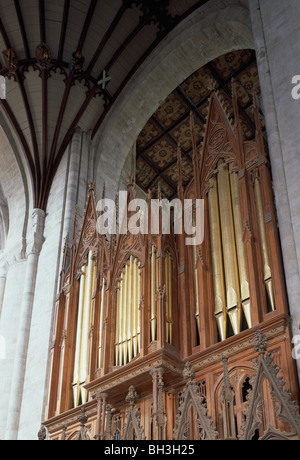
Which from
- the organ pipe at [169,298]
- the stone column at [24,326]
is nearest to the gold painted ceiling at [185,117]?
the stone column at [24,326]

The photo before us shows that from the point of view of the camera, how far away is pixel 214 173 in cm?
1163

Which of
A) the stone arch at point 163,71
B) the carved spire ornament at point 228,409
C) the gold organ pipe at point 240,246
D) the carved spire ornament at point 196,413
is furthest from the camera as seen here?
the stone arch at point 163,71

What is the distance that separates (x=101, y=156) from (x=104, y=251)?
16.2 ft

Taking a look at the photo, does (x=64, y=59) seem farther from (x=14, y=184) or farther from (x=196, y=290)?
(x=196, y=290)

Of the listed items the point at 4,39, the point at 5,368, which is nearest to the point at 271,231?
the point at 5,368

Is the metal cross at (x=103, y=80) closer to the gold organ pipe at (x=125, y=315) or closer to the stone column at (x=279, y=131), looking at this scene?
the stone column at (x=279, y=131)

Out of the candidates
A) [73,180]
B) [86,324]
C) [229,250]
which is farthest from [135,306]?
[73,180]

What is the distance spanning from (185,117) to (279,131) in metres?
9.09

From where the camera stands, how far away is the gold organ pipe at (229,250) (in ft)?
31.4

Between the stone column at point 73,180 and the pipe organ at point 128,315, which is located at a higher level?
the stone column at point 73,180

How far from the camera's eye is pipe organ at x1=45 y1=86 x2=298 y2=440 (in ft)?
29.6

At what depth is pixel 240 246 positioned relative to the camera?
10.1 m

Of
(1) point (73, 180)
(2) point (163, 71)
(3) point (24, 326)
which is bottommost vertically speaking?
(3) point (24, 326)

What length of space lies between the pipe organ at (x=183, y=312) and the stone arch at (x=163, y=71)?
11.8 ft
